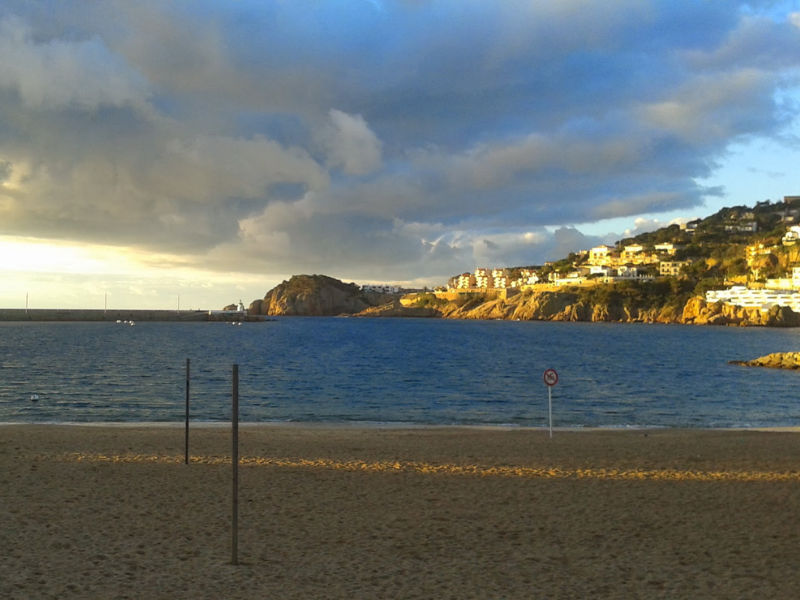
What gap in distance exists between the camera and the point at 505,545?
8.90m

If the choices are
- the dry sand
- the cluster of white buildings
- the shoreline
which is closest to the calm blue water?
the shoreline

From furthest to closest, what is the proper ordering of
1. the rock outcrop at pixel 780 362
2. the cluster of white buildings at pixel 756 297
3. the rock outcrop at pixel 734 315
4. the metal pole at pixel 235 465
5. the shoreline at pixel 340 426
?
the cluster of white buildings at pixel 756 297 → the rock outcrop at pixel 734 315 → the rock outcrop at pixel 780 362 → the shoreline at pixel 340 426 → the metal pole at pixel 235 465

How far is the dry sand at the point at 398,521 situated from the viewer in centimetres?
741

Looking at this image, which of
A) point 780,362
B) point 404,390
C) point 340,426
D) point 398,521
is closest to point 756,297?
point 780,362

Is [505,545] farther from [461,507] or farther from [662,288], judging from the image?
[662,288]

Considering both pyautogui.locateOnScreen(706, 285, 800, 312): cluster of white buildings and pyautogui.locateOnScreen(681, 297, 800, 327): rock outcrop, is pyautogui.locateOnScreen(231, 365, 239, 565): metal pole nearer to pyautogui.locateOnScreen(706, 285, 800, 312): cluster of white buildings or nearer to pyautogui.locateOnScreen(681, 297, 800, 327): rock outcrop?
pyautogui.locateOnScreen(681, 297, 800, 327): rock outcrop

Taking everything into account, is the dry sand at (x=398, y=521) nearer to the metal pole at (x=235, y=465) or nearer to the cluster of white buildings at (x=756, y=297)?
the metal pole at (x=235, y=465)

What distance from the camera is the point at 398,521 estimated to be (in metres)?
10.1

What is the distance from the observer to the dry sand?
7.41 meters

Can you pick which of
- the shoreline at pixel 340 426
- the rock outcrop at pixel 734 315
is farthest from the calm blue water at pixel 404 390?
the rock outcrop at pixel 734 315

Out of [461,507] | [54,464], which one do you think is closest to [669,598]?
[461,507]

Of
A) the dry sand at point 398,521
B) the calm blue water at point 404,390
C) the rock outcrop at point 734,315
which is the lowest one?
the calm blue water at point 404,390

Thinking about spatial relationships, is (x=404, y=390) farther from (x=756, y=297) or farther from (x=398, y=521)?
(x=756, y=297)

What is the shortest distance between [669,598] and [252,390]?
3201 cm
